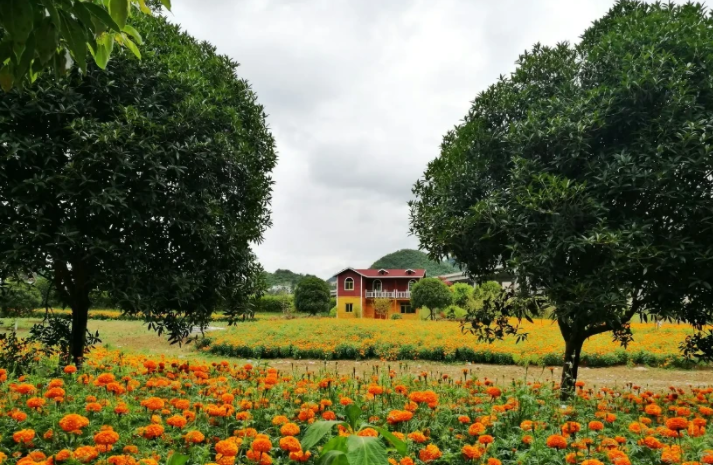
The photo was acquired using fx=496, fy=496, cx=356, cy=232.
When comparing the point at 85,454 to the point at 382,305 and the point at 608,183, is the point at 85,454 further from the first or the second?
the point at 382,305

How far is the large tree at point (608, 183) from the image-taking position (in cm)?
571

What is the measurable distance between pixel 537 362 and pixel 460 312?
71.7 ft

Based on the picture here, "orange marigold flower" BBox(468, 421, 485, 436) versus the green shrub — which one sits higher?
"orange marigold flower" BBox(468, 421, 485, 436)

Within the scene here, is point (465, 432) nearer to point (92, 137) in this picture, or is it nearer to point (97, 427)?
point (97, 427)

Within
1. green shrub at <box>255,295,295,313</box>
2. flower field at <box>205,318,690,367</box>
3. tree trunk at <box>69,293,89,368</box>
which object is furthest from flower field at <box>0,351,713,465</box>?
green shrub at <box>255,295,295,313</box>

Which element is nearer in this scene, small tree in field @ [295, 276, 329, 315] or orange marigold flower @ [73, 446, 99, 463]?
orange marigold flower @ [73, 446, 99, 463]

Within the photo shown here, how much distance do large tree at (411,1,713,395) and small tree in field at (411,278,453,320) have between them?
30895 millimetres

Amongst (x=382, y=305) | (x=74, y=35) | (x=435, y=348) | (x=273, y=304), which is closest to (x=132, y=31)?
(x=74, y=35)

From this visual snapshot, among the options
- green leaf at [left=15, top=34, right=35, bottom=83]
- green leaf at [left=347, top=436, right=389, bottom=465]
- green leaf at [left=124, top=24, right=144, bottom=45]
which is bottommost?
green leaf at [left=347, top=436, right=389, bottom=465]

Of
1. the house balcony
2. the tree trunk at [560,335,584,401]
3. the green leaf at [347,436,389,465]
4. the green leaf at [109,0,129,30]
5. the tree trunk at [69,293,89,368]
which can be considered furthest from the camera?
the house balcony

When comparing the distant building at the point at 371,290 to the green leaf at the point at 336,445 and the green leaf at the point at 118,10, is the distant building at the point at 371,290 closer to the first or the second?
the green leaf at the point at 118,10

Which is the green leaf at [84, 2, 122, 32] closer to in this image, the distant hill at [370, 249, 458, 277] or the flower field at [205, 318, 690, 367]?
the flower field at [205, 318, 690, 367]

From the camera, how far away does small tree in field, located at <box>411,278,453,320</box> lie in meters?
38.3

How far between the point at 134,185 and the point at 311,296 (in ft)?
117
